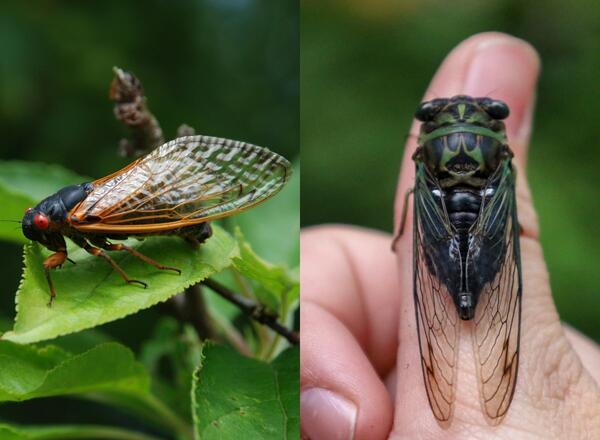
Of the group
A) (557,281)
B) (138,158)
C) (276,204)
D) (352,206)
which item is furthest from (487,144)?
(352,206)

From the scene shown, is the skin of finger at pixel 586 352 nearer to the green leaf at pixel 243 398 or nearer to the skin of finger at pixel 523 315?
the skin of finger at pixel 523 315

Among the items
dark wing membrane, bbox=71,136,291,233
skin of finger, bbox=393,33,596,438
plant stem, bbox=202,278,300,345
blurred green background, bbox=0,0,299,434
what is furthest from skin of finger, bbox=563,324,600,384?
blurred green background, bbox=0,0,299,434

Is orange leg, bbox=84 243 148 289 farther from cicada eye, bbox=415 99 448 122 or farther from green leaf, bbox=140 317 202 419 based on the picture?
cicada eye, bbox=415 99 448 122

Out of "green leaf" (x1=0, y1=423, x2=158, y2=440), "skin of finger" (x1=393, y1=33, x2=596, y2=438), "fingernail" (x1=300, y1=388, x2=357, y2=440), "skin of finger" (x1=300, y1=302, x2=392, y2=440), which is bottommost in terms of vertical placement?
"green leaf" (x1=0, y1=423, x2=158, y2=440)

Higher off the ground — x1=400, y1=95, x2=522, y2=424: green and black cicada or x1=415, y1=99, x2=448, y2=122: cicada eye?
x1=415, y1=99, x2=448, y2=122: cicada eye

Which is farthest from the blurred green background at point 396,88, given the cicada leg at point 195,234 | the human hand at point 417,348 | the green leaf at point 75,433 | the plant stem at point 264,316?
the cicada leg at point 195,234

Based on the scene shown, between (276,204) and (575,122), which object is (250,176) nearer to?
(276,204)
